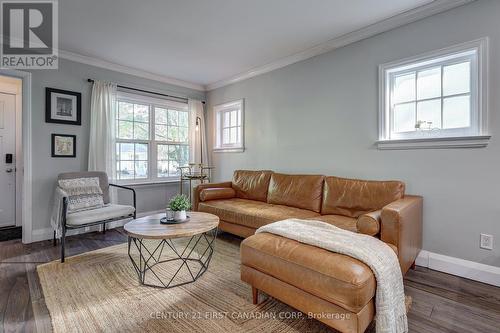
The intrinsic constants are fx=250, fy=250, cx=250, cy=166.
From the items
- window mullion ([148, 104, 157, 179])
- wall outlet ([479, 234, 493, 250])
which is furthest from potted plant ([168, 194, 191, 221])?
wall outlet ([479, 234, 493, 250])

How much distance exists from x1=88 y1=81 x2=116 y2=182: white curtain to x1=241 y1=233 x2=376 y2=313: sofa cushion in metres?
2.93

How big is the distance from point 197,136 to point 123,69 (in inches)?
64.1

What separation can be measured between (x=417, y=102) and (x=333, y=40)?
4.01ft

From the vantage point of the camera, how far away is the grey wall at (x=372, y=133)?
216 cm

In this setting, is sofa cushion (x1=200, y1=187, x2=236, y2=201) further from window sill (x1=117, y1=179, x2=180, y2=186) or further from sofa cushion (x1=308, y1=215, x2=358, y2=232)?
sofa cushion (x1=308, y1=215, x2=358, y2=232)

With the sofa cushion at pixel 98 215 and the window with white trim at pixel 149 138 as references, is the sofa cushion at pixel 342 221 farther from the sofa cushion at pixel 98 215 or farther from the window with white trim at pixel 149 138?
the window with white trim at pixel 149 138

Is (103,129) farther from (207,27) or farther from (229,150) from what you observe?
(207,27)

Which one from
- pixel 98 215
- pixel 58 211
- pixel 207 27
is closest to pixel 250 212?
pixel 98 215

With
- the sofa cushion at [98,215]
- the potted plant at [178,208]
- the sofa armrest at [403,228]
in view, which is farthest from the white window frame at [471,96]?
the sofa cushion at [98,215]

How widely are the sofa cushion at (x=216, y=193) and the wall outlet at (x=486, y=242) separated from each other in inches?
111

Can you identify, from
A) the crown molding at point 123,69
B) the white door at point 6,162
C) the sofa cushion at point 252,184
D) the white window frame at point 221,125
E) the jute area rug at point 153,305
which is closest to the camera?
the jute area rug at point 153,305

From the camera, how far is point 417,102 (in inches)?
102

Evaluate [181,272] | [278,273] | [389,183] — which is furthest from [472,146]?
[181,272]

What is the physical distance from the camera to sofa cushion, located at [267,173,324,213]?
2971mm
